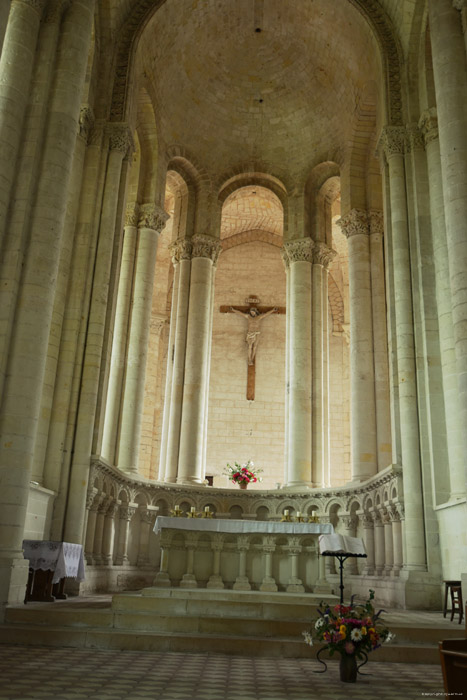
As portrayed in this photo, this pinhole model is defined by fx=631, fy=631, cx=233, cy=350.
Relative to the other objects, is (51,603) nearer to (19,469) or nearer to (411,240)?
(19,469)

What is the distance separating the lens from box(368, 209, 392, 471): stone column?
15164 mm

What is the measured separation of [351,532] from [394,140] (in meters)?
8.93

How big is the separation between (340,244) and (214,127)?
27.6ft

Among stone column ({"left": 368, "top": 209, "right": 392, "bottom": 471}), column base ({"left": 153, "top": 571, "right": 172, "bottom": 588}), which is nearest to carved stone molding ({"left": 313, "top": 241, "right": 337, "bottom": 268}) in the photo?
stone column ({"left": 368, "top": 209, "right": 392, "bottom": 471})

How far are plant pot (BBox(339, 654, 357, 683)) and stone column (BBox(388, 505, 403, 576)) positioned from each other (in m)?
6.40

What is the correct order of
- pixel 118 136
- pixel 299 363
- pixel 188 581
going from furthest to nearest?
pixel 299 363 < pixel 118 136 < pixel 188 581

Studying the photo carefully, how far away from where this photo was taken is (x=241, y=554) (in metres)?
11.0

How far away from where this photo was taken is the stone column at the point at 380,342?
49.8ft

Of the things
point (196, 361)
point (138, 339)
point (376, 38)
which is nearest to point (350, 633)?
point (138, 339)

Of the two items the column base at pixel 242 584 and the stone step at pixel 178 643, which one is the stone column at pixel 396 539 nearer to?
the column base at pixel 242 584

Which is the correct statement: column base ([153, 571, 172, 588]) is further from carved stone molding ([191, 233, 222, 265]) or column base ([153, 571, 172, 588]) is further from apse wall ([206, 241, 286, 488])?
apse wall ([206, 241, 286, 488])

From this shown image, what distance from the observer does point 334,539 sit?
1015 centimetres

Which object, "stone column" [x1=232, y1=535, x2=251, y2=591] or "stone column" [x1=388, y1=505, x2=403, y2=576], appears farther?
"stone column" [x1=388, y1=505, x2=403, y2=576]

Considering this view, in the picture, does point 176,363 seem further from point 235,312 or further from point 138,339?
point 235,312
